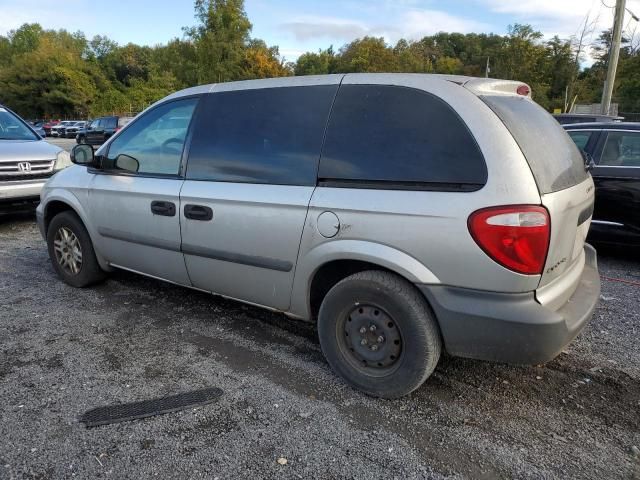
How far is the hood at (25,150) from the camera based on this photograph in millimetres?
6965

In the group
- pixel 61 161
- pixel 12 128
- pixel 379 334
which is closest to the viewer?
pixel 379 334

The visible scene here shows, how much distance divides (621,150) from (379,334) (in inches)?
166

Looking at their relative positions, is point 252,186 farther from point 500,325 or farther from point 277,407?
point 500,325

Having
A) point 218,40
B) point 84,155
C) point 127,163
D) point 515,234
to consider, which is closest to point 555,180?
Result: point 515,234

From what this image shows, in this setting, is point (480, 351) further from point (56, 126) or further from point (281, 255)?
point (56, 126)

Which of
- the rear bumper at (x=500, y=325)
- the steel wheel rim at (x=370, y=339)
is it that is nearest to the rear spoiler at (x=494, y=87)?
the rear bumper at (x=500, y=325)

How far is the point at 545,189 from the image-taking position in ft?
8.01

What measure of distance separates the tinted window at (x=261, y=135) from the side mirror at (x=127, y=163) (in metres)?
0.65

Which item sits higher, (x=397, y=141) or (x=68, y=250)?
(x=397, y=141)

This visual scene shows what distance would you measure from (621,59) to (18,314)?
42.3 meters

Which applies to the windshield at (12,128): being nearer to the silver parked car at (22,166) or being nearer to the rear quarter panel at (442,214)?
the silver parked car at (22,166)

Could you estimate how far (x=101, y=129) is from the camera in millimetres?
27375

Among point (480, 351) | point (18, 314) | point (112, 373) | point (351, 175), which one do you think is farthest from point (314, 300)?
point (18, 314)

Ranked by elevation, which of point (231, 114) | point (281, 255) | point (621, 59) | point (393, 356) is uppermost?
point (621, 59)
